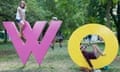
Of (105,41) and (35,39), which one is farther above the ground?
(105,41)

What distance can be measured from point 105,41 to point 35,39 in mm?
3126

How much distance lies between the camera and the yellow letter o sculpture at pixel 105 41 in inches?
567

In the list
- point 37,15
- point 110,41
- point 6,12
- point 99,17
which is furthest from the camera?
point 99,17

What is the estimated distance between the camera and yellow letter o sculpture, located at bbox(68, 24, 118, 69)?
47.3 ft

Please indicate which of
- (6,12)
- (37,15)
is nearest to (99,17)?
(37,15)

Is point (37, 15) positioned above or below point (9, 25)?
below

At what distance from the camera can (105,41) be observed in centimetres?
1488

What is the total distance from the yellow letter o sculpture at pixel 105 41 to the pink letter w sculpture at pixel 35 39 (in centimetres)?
120

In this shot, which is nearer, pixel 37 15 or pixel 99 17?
pixel 37 15

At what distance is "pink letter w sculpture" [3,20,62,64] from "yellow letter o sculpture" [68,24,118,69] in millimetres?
1195

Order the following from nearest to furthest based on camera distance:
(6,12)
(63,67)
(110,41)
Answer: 1. (110,41)
2. (63,67)
3. (6,12)

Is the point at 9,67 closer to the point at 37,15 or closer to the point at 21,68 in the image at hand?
the point at 21,68

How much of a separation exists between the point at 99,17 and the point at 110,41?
24847 mm

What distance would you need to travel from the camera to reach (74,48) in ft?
49.4
